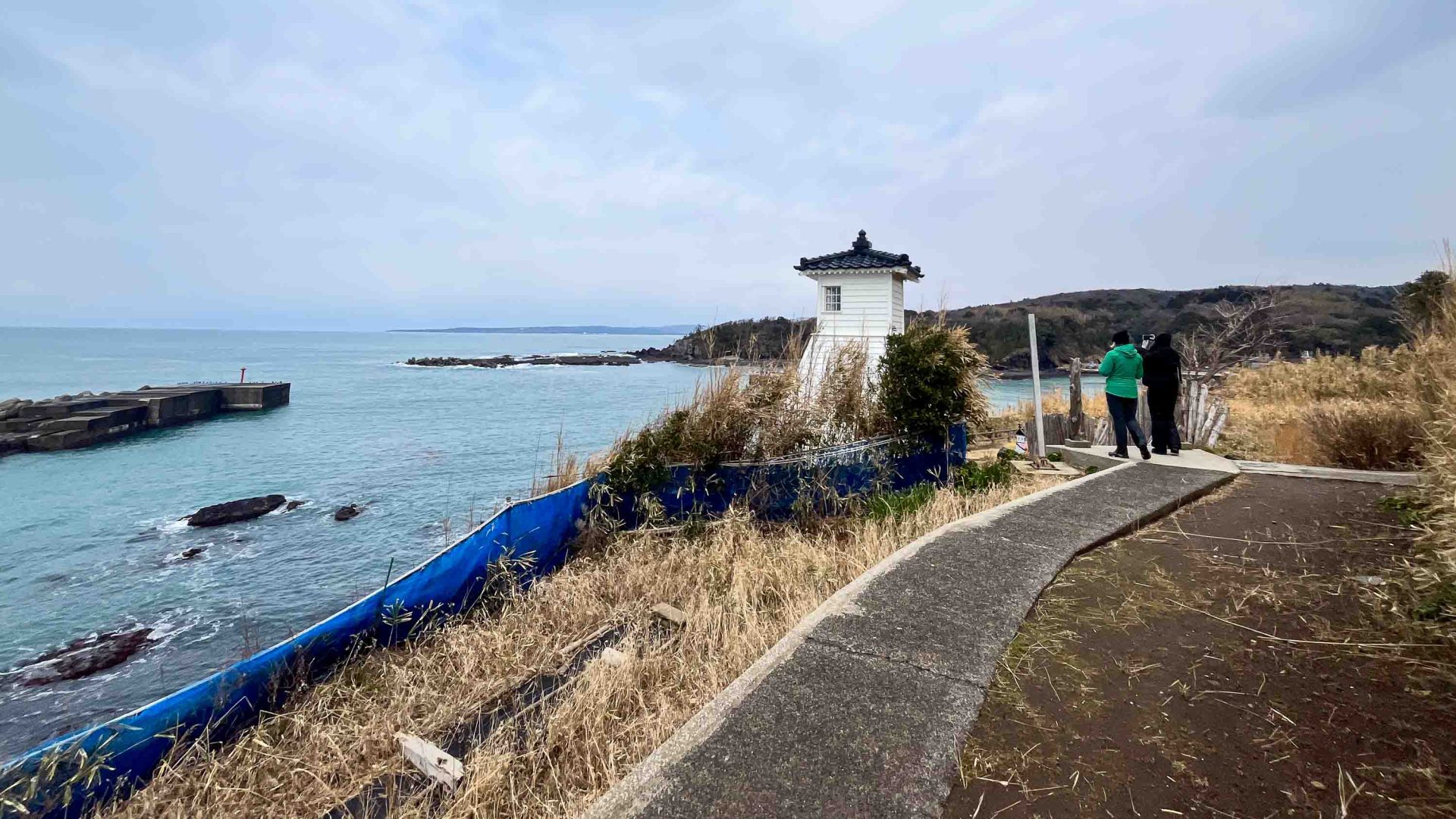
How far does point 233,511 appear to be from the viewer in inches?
543

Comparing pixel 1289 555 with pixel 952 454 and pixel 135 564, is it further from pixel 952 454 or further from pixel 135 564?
pixel 135 564

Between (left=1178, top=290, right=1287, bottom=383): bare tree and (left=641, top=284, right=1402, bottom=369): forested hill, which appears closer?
(left=1178, top=290, right=1287, bottom=383): bare tree

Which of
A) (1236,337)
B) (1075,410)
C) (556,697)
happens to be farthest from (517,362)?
(556,697)

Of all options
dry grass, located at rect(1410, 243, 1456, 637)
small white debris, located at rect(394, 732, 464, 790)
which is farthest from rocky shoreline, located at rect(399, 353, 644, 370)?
small white debris, located at rect(394, 732, 464, 790)

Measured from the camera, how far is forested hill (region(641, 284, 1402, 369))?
121ft

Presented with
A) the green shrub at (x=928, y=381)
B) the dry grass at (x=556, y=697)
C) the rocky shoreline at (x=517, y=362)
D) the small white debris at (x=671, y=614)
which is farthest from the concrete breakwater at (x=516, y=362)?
the small white debris at (x=671, y=614)

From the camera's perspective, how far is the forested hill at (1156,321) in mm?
37781

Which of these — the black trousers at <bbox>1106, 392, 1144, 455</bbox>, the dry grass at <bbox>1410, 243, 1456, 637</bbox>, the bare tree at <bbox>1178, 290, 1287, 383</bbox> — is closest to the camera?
the dry grass at <bbox>1410, 243, 1456, 637</bbox>

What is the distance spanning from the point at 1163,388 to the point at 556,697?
773 cm

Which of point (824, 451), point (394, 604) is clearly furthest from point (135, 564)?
point (824, 451)

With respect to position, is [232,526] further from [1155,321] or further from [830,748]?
[1155,321]

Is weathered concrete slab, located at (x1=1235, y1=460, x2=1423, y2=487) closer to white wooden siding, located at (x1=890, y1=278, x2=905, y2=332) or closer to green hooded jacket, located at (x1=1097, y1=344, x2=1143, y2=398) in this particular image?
green hooded jacket, located at (x1=1097, y1=344, x2=1143, y2=398)

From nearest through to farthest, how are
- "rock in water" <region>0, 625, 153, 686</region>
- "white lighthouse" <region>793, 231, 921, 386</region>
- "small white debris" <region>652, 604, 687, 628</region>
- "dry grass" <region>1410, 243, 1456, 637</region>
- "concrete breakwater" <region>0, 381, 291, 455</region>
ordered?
"dry grass" <region>1410, 243, 1456, 637</region>
"small white debris" <region>652, 604, 687, 628</region>
"rock in water" <region>0, 625, 153, 686</region>
"white lighthouse" <region>793, 231, 921, 386</region>
"concrete breakwater" <region>0, 381, 291, 455</region>

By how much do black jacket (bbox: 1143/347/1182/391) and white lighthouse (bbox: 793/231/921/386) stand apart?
6047 millimetres
